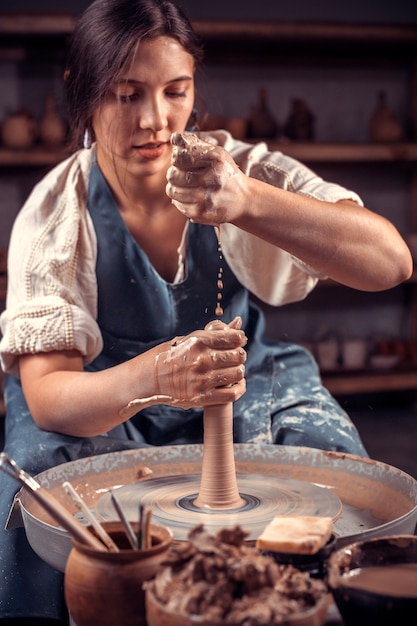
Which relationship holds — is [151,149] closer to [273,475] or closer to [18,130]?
[273,475]

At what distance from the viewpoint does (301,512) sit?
1.19m

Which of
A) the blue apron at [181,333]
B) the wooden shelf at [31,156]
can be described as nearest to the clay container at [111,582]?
the blue apron at [181,333]

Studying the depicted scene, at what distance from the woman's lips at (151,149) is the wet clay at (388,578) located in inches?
37.5

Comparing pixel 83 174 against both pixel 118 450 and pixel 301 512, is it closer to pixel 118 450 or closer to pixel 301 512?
pixel 118 450

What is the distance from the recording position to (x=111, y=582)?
0.79 metres

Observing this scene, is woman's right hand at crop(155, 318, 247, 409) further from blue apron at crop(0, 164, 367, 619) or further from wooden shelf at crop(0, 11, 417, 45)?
wooden shelf at crop(0, 11, 417, 45)

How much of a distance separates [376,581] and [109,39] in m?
1.10

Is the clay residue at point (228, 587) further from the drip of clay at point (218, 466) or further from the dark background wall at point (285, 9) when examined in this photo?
the dark background wall at point (285, 9)

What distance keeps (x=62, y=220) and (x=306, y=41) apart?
90.4 inches

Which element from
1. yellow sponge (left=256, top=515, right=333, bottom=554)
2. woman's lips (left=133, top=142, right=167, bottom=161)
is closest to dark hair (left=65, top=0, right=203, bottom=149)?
woman's lips (left=133, top=142, right=167, bottom=161)

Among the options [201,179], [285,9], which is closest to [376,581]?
[201,179]

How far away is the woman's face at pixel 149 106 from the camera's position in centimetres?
151

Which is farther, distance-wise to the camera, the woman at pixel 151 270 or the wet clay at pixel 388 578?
the woman at pixel 151 270

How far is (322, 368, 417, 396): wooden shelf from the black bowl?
2877 millimetres
